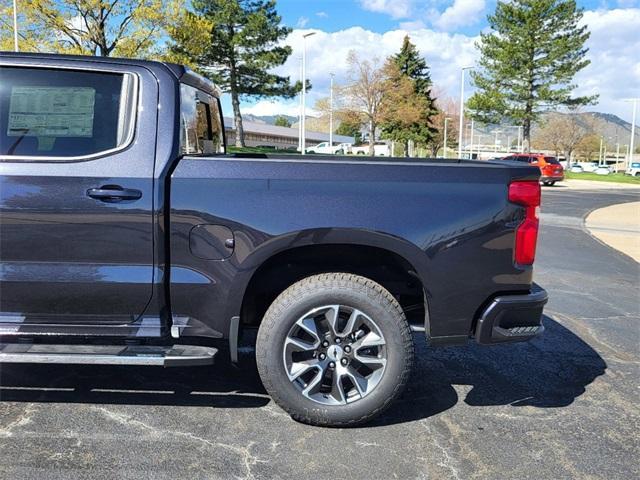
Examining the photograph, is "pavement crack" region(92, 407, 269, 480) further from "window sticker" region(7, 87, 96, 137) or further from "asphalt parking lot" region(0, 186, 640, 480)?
"window sticker" region(7, 87, 96, 137)

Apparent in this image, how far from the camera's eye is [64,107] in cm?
326

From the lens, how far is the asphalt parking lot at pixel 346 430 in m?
2.93

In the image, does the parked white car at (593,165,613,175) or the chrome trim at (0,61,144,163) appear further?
the parked white car at (593,165,613,175)

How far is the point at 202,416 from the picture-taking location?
3.47 meters

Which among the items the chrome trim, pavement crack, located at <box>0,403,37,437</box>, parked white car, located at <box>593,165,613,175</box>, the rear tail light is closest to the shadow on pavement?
the rear tail light

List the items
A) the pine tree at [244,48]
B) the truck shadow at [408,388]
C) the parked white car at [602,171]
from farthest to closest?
the parked white car at [602,171] < the pine tree at [244,48] < the truck shadow at [408,388]

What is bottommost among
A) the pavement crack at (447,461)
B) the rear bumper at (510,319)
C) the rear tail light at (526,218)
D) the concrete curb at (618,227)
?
the pavement crack at (447,461)

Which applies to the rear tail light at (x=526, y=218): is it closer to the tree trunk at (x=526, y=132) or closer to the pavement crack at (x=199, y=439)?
the pavement crack at (x=199, y=439)

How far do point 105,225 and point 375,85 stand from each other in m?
46.0

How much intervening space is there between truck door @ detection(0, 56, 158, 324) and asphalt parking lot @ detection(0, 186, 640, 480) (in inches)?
26.5

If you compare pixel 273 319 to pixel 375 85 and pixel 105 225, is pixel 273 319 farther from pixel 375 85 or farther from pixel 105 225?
pixel 375 85

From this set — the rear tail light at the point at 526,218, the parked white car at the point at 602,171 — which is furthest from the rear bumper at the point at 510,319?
the parked white car at the point at 602,171

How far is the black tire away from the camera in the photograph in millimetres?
3205

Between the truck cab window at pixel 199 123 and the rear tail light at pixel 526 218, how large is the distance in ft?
6.27
